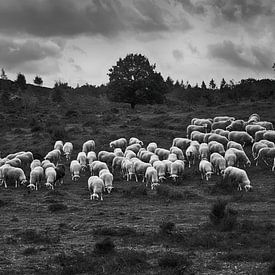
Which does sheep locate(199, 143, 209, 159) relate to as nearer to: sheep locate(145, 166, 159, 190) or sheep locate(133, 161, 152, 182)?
sheep locate(133, 161, 152, 182)

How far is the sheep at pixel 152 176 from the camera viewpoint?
24.6m

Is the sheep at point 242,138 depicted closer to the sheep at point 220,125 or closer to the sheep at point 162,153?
the sheep at point 220,125

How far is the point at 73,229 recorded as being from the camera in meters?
16.6

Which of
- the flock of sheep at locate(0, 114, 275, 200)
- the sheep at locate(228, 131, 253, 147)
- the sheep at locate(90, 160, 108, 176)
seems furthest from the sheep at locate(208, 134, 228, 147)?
the sheep at locate(90, 160, 108, 176)

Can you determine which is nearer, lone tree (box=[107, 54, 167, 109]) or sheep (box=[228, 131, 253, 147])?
sheep (box=[228, 131, 253, 147])

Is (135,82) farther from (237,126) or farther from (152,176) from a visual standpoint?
(152,176)

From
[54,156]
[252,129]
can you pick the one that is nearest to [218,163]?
[252,129]

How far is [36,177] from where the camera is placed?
82.3ft

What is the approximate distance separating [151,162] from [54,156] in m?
7.24

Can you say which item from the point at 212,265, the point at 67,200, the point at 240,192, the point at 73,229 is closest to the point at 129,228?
the point at 73,229

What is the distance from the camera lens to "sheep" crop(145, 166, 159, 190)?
80.6 feet

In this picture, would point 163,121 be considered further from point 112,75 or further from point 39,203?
point 39,203

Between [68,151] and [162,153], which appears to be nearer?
[162,153]

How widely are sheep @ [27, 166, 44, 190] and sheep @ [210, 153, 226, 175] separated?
9597mm
